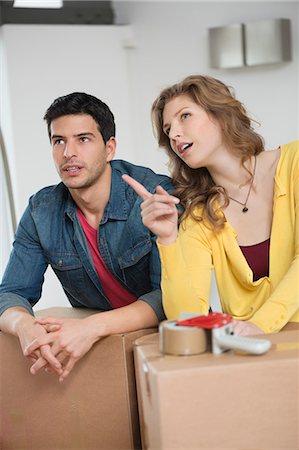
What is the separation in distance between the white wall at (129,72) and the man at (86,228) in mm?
1339

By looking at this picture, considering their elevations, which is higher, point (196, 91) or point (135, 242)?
point (196, 91)

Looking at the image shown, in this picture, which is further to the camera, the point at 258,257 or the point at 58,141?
the point at 58,141

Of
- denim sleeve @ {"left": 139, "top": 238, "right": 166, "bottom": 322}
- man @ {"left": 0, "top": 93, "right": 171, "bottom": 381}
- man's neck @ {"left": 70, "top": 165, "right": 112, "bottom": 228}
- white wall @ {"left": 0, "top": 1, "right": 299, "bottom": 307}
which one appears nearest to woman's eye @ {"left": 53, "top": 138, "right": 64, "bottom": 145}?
man @ {"left": 0, "top": 93, "right": 171, "bottom": 381}

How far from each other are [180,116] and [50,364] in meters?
0.66

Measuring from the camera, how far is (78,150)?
1.89 meters

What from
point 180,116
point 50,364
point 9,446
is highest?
point 180,116

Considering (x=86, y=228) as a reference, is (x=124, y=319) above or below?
below

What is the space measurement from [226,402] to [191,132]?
80 cm

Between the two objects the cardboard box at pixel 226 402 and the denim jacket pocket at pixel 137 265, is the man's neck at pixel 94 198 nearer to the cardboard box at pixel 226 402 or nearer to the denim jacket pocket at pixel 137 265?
the denim jacket pocket at pixel 137 265

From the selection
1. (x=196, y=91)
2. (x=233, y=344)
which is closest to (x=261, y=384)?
(x=233, y=344)

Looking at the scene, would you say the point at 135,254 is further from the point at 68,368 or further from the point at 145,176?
the point at 68,368

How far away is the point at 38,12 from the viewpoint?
341cm

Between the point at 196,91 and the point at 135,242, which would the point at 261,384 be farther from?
the point at 196,91

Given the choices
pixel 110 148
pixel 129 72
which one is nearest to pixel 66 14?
pixel 129 72
